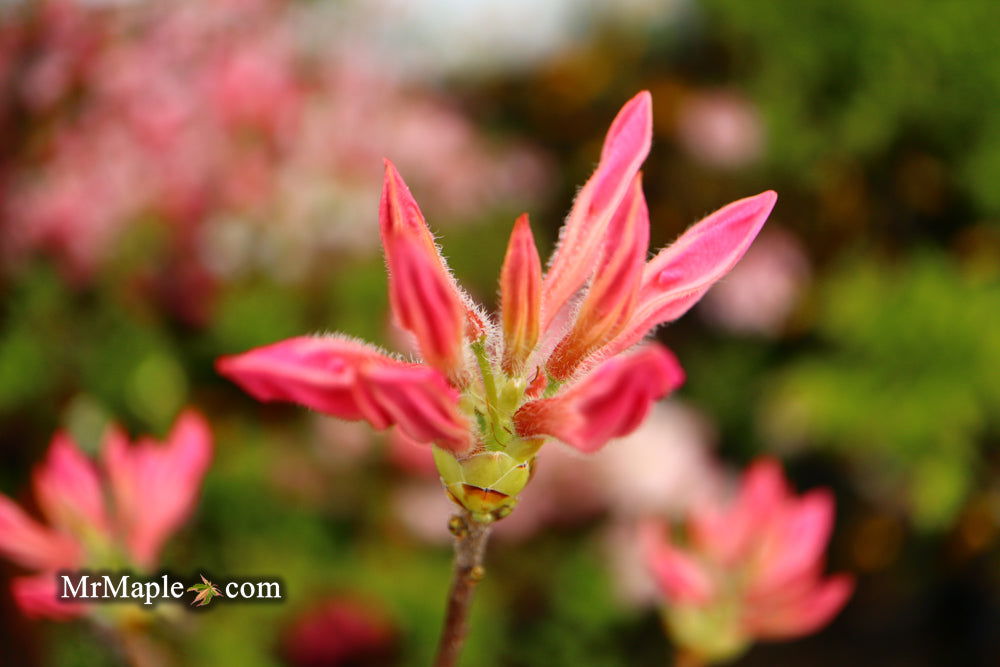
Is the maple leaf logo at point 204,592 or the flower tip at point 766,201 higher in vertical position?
the flower tip at point 766,201

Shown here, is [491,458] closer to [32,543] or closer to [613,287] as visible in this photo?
[613,287]

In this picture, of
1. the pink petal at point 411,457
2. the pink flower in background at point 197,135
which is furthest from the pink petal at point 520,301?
the pink flower in background at point 197,135

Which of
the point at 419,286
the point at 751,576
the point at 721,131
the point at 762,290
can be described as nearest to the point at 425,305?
the point at 419,286

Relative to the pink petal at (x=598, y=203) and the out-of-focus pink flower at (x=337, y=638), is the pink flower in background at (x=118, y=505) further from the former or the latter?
the out-of-focus pink flower at (x=337, y=638)

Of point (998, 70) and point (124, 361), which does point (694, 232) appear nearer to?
point (124, 361)

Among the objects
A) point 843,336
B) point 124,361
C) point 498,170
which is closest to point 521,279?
point 124,361

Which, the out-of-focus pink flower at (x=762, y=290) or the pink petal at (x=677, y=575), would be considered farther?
the out-of-focus pink flower at (x=762, y=290)
